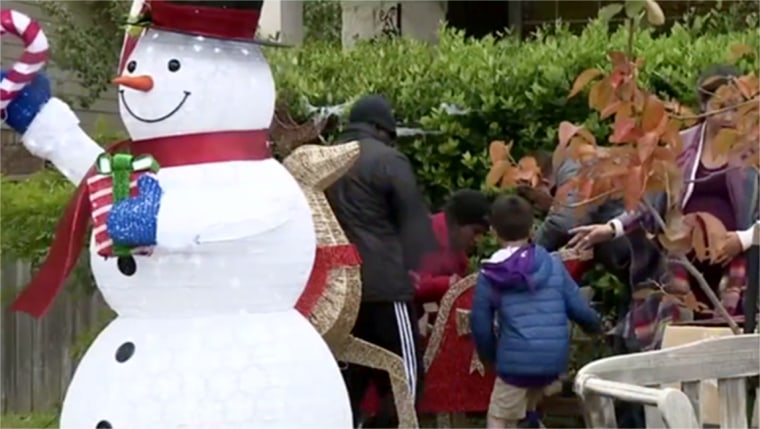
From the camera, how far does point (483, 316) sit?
5.98 m

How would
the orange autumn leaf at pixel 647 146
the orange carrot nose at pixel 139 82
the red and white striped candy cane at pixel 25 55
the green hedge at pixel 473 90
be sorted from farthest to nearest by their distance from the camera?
1. the green hedge at pixel 473 90
2. the red and white striped candy cane at pixel 25 55
3. the orange carrot nose at pixel 139 82
4. the orange autumn leaf at pixel 647 146

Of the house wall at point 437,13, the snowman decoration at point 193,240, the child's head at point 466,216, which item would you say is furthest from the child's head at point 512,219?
the house wall at point 437,13

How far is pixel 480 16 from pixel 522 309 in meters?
7.61

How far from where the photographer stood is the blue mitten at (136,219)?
3.60 m

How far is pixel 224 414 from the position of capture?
3645mm

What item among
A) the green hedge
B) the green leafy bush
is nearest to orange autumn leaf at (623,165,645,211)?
the green hedge

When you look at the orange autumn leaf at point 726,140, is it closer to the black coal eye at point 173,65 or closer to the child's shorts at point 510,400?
the black coal eye at point 173,65

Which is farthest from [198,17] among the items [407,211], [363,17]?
[363,17]

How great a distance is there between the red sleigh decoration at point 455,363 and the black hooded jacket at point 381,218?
1.66 ft

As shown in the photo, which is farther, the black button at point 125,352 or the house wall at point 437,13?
the house wall at point 437,13

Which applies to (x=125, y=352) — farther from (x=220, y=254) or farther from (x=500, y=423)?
(x=500, y=423)

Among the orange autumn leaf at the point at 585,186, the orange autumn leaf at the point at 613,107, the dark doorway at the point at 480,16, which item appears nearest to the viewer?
the orange autumn leaf at the point at 613,107

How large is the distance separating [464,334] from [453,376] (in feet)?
0.79

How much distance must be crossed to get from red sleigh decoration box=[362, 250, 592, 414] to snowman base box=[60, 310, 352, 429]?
2.70 m
